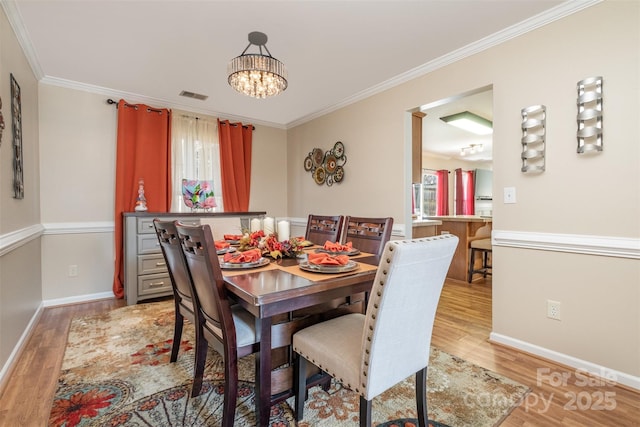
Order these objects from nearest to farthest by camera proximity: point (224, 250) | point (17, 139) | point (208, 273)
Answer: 1. point (208, 273)
2. point (224, 250)
3. point (17, 139)

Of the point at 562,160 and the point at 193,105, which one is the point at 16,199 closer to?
the point at 193,105

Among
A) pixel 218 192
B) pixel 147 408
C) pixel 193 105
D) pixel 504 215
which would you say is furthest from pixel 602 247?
pixel 193 105

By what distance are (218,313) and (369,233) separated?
1280mm

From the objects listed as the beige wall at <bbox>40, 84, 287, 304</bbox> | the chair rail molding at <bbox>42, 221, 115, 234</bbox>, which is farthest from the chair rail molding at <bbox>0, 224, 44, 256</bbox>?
the beige wall at <bbox>40, 84, 287, 304</bbox>

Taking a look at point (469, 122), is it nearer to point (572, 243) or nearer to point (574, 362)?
point (572, 243)

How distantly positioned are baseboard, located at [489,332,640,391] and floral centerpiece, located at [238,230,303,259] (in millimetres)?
1758

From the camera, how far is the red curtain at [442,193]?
7.48 meters

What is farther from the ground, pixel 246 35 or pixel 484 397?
pixel 246 35

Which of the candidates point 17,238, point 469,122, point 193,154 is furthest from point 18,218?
point 469,122

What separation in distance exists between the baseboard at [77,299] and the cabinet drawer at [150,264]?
2.04 feet

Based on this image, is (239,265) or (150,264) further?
(150,264)

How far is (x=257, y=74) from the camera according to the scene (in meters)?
2.05

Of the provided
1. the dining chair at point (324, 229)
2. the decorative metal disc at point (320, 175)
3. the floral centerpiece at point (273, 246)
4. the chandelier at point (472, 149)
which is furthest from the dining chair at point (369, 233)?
the chandelier at point (472, 149)

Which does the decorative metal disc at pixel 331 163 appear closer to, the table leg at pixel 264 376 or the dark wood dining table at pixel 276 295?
the dark wood dining table at pixel 276 295
